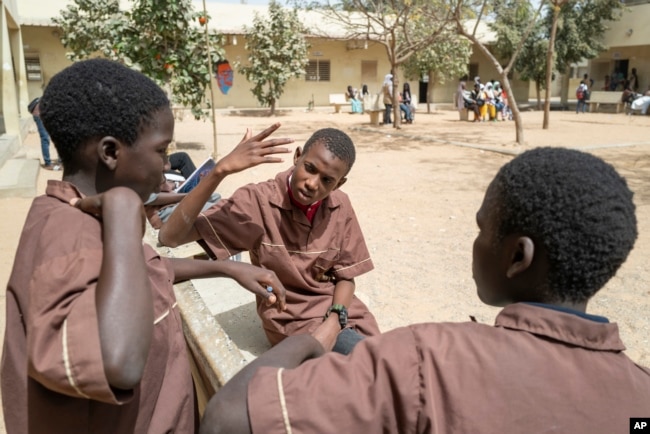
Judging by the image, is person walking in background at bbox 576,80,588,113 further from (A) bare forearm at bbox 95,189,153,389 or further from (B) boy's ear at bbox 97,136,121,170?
(A) bare forearm at bbox 95,189,153,389

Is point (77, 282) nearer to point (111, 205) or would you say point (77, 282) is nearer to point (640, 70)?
point (111, 205)

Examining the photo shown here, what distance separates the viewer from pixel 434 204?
6875 millimetres

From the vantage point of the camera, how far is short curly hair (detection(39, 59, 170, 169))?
43.8 inches

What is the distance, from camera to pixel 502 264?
1052 mm

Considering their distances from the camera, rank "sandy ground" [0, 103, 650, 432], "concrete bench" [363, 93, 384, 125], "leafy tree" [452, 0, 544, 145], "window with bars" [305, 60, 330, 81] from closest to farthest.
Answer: "sandy ground" [0, 103, 650, 432] → "leafy tree" [452, 0, 544, 145] → "concrete bench" [363, 93, 384, 125] → "window with bars" [305, 60, 330, 81]

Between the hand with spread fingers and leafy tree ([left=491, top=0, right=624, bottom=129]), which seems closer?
the hand with spread fingers

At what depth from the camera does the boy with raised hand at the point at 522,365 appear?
0.89 metres

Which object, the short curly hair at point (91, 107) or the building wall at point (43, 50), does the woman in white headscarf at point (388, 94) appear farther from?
the short curly hair at point (91, 107)

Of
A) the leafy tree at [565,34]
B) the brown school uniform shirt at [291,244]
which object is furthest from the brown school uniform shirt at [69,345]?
the leafy tree at [565,34]

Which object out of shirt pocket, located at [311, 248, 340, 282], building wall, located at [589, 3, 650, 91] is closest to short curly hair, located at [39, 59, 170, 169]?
shirt pocket, located at [311, 248, 340, 282]

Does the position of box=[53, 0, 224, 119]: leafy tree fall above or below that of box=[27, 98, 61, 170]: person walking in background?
above

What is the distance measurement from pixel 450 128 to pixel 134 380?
673 inches

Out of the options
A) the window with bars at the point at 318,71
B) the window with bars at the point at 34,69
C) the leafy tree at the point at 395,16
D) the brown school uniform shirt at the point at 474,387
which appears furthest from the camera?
the window with bars at the point at 318,71

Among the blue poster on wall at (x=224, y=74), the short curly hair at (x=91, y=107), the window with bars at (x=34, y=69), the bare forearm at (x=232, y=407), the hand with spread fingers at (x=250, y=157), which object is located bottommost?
the bare forearm at (x=232, y=407)
